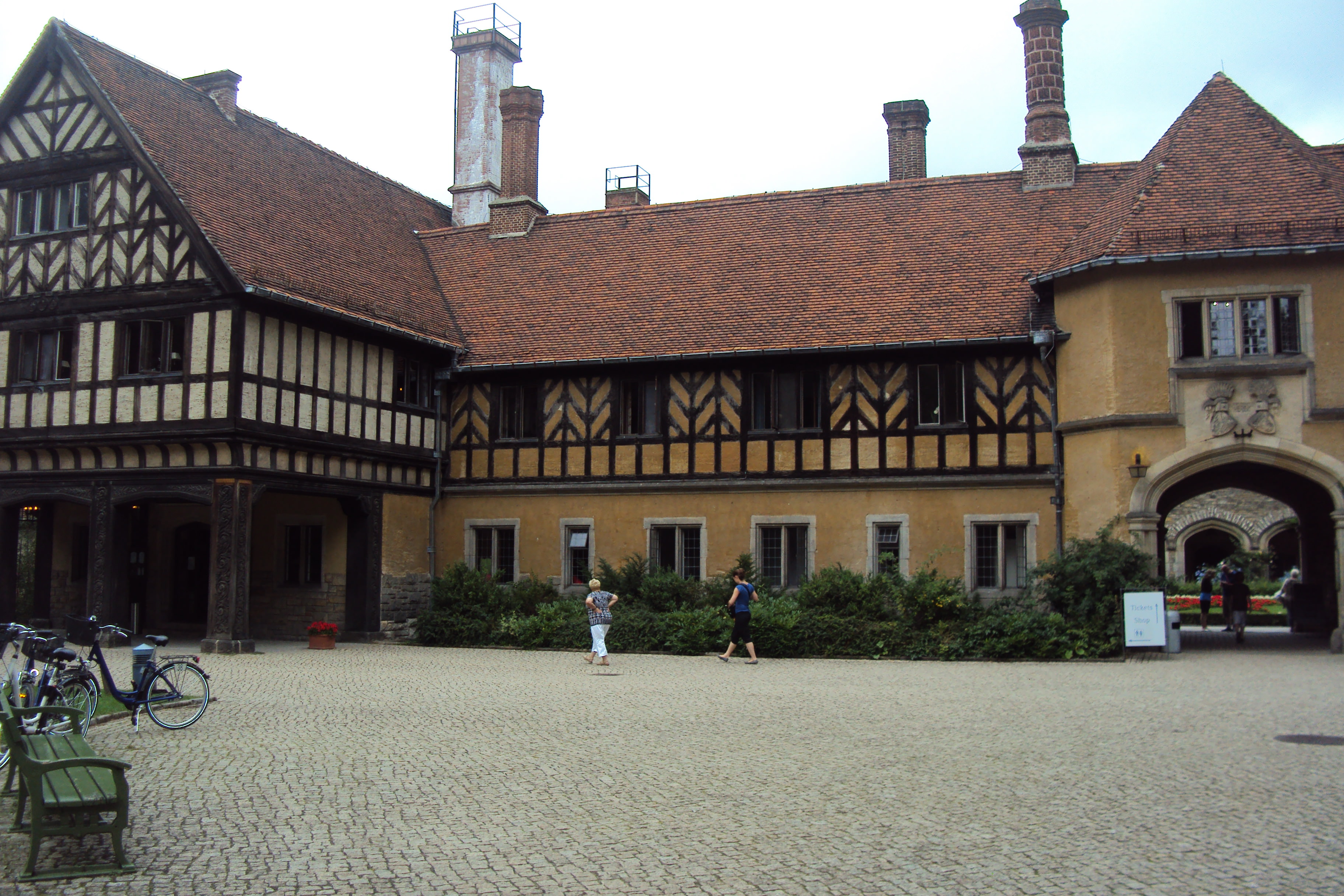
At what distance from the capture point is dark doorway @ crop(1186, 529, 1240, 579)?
4484cm

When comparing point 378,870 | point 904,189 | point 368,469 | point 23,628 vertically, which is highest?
point 904,189

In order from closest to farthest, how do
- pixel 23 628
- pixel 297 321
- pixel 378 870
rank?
pixel 378 870 → pixel 23 628 → pixel 297 321

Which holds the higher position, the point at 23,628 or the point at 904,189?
the point at 904,189

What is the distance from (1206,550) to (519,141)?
33929 millimetres

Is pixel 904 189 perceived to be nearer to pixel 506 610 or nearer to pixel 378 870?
pixel 506 610

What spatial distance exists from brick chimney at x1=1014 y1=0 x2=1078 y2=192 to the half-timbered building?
77 mm

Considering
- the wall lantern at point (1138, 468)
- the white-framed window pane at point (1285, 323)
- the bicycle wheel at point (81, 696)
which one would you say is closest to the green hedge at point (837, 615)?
the wall lantern at point (1138, 468)

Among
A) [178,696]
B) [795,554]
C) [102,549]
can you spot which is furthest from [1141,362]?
[102,549]

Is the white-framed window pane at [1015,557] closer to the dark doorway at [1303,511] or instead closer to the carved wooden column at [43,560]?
the dark doorway at [1303,511]

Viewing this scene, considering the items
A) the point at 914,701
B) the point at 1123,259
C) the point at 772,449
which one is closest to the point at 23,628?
the point at 914,701

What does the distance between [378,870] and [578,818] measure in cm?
155

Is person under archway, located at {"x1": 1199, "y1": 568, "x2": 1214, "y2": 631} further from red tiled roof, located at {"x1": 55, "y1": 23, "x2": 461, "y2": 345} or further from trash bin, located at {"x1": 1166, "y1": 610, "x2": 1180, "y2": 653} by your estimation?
red tiled roof, located at {"x1": 55, "y1": 23, "x2": 461, "y2": 345}

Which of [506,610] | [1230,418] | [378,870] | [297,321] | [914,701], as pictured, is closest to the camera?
[378,870]

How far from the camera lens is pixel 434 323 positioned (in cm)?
2544
